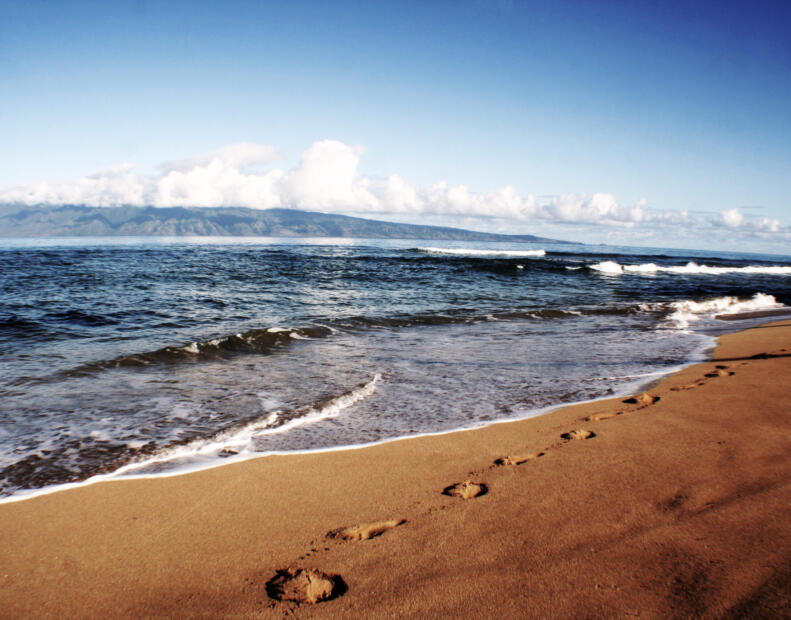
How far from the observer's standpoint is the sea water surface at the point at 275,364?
182 inches

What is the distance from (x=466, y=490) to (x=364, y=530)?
0.90 meters

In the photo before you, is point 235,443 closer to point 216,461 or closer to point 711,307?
point 216,461

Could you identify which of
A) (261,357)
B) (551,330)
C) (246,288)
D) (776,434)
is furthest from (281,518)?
(246,288)

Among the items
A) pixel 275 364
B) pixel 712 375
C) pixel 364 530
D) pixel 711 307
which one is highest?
pixel 711 307

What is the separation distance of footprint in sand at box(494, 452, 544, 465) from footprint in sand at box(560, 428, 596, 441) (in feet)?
1.85

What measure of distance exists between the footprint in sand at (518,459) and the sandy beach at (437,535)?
0.09 feet

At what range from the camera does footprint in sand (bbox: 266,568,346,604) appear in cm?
219

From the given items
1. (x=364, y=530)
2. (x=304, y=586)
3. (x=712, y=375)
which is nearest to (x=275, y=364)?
(x=364, y=530)

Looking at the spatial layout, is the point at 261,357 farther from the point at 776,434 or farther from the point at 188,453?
the point at 776,434

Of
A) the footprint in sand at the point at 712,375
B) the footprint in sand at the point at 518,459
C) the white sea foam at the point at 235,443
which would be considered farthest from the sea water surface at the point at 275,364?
the footprint in sand at the point at 518,459

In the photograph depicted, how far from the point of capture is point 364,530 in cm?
280

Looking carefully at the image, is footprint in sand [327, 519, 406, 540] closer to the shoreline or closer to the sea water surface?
the shoreline

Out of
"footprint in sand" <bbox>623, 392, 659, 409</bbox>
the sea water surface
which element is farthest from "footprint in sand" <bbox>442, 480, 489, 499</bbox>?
"footprint in sand" <bbox>623, 392, 659, 409</bbox>

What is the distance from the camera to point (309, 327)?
11.2 meters
